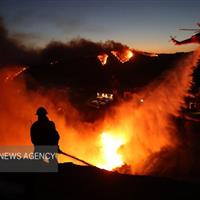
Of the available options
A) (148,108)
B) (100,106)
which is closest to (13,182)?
(148,108)

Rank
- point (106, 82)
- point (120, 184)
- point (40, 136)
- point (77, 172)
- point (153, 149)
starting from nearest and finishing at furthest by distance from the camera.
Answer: point (40, 136), point (120, 184), point (77, 172), point (153, 149), point (106, 82)

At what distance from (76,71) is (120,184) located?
1172 inches

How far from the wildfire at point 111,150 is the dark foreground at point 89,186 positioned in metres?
7.85

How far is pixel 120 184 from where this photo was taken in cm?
969

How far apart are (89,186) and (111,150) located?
34.3ft

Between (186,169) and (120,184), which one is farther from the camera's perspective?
(186,169)

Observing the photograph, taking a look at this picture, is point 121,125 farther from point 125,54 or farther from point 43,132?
point 43,132

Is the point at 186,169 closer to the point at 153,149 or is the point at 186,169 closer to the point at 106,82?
the point at 153,149

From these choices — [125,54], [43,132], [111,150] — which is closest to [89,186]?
[43,132]

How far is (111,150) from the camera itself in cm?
1986

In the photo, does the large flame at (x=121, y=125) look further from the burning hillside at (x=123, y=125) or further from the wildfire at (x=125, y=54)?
the wildfire at (x=125, y=54)

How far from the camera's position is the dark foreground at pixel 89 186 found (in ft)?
27.3

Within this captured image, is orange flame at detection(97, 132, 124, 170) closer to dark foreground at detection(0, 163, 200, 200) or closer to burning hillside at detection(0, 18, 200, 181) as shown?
burning hillside at detection(0, 18, 200, 181)

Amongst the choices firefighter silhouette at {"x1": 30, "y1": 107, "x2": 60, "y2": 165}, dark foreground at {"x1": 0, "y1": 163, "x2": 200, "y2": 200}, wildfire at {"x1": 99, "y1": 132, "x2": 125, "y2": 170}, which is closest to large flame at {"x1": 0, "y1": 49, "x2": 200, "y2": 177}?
wildfire at {"x1": 99, "y1": 132, "x2": 125, "y2": 170}
